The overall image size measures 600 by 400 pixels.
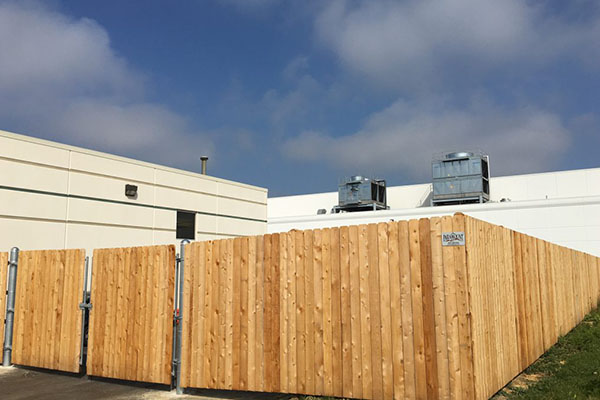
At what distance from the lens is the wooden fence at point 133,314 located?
25.6 ft

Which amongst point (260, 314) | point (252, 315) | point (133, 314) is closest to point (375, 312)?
point (260, 314)

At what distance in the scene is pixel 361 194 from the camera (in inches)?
1788

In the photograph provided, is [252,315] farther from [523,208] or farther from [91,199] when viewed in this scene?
[523,208]

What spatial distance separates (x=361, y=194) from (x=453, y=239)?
3976 centimetres

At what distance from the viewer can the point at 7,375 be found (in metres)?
9.00

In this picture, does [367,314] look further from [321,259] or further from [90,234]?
[90,234]

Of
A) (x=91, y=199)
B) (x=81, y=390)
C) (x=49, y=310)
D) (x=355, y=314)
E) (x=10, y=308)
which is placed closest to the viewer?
(x=355, y=314)

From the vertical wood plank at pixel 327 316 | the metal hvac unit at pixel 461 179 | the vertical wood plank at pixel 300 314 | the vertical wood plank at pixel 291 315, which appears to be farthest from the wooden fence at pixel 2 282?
the metal hvac unit at pixel 461 179

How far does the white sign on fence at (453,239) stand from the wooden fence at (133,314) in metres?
3.99

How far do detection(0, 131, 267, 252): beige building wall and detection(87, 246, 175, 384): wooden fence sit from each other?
5.22m

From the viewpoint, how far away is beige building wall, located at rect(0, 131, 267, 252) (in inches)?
500

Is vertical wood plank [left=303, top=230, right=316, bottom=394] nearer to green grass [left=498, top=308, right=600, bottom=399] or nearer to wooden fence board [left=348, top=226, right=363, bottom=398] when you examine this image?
wooden fence board [left=348, top=226, right=363, bottom=398]

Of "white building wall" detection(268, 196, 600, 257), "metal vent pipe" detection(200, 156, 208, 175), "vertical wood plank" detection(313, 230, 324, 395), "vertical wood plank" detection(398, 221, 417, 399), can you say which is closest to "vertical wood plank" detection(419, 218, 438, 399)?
"vertical wood plank" detection(398, 221, 417, 399)

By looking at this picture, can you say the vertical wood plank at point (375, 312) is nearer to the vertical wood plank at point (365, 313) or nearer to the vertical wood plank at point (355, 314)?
the vertical wood plank at point (365, 313)
